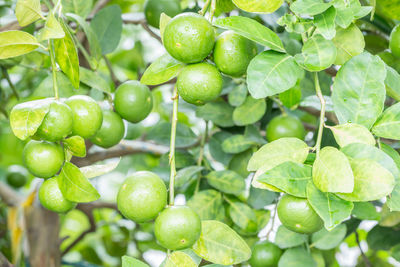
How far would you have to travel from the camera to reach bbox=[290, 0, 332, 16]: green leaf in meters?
0.60

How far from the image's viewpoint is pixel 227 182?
3.31ft

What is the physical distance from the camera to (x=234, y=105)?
3.47 ft

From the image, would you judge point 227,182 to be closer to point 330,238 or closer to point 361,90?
point 330,238

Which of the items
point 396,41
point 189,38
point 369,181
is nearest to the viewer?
point 369,181

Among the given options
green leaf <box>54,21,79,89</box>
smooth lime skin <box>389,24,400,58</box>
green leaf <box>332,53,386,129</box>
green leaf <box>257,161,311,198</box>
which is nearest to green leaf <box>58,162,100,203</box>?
green leaf <box>54,21,79,89</box>

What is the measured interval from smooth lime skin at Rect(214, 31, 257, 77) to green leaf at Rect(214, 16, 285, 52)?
6 centimetres

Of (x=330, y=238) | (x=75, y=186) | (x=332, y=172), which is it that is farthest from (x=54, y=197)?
(x=330, y=238)

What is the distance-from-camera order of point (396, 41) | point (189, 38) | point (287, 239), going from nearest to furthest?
point (189, 38) → point (396, 41) → point (287, 239)

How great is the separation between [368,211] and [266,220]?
10.5 inches

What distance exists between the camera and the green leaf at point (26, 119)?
25.1 inches

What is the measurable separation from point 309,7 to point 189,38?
167 mm

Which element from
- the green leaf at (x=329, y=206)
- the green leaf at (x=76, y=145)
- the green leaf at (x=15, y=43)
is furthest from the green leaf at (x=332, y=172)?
the green leaf at (x=15, y=43)

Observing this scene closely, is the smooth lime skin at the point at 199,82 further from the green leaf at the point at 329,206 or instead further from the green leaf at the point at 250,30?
the green leaf at the point at 329,206

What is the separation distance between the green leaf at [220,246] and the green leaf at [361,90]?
0.23m
